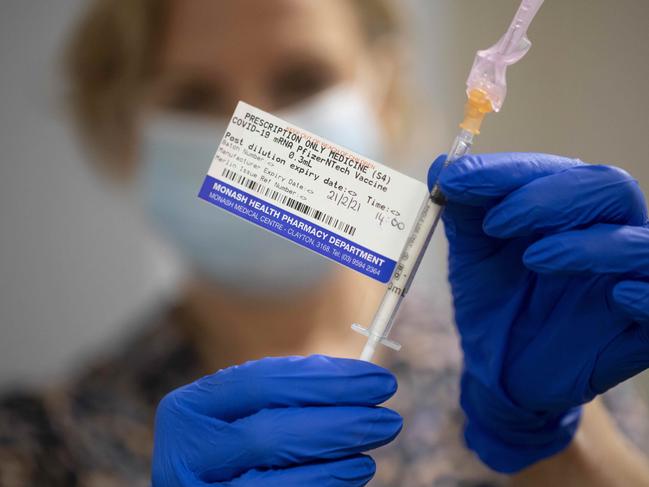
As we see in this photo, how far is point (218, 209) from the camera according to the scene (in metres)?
1.46

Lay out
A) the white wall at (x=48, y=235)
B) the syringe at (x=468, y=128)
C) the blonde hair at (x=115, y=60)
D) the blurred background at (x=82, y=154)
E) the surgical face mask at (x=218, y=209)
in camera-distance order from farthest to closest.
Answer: the white wall at (x=48, y=235), the blurred background at (x=82, y=154), the blonde hair at (x=115, y=60), the surgical face mask at (x=218, y=209), the syringe at (x=468, y=128)

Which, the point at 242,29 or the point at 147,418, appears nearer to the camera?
the point at 242,29

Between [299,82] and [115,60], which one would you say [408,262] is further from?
[115,60]

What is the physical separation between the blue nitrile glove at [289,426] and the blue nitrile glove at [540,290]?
23 centimetres

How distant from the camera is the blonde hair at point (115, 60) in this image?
5.34 ft

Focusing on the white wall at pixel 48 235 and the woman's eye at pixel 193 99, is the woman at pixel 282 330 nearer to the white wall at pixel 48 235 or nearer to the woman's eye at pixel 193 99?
the woman's eye at pixel 193 99

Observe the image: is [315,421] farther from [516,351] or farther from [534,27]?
[534,27]

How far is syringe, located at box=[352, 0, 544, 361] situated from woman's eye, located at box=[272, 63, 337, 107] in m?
0.80

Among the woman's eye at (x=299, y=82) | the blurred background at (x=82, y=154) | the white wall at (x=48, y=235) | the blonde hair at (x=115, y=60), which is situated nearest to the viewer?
the woman's eye at (x=299, y=82)

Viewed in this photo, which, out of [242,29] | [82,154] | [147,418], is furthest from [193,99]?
[147,418]

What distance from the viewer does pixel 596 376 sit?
2.87 ft

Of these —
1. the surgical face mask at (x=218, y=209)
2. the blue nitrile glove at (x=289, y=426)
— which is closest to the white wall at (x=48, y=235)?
the surgical face mask at (x=218, y=209)

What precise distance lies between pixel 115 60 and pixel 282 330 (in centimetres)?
94

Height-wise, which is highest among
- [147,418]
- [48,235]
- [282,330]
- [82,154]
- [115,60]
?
[115,60]
